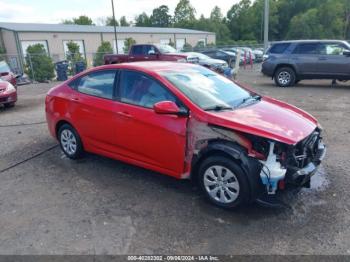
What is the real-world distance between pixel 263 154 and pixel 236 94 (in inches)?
51.3

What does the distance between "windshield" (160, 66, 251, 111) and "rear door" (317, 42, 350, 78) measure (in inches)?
350

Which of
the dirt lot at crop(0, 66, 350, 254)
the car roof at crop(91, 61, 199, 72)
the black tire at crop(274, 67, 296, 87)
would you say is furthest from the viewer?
the black tire at crop(274, 67, 296, 87)

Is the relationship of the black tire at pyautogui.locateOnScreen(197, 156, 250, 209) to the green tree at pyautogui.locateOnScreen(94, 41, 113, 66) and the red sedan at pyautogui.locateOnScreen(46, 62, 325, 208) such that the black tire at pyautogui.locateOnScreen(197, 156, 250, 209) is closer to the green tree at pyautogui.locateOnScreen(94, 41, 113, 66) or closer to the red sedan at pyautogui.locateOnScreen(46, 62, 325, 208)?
the red sedan at pyautogui.locateOnScreen(46, 62, 325, 208)

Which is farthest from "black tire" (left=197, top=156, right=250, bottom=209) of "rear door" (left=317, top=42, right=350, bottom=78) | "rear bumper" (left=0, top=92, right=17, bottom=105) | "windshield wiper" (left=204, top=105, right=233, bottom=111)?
"rear door" (left=317, top=42, right=350, bottom=78)

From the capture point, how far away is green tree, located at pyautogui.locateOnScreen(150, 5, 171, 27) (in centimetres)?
8856

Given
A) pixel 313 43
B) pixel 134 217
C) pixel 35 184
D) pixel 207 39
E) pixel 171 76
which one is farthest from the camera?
pixel 207 39

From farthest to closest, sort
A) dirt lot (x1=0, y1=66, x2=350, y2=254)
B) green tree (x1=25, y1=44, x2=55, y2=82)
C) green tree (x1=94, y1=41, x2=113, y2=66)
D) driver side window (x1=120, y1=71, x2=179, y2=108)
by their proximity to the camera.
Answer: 1. green tree (x1=94, y1=41, x2=113, y2=66)
2. green tree (x1=25, y1=44, x2=55, y2=82)
3. driver side window (x1=120, y1=71, x2=179, y2=108)
4. dirt lot (x1=0, y1=66, x2=350, y2=254)

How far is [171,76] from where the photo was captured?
4.37 m

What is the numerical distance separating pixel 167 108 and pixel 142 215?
1.25 m

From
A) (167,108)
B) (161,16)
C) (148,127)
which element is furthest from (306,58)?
(161,16)

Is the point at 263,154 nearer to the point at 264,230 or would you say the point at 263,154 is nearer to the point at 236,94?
the point at 264,230

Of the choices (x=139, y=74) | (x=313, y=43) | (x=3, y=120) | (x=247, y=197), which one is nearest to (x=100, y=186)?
(x=139, y=74)

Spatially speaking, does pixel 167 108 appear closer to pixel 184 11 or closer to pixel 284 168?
pixel 284 168

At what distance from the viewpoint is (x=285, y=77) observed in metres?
13.4
